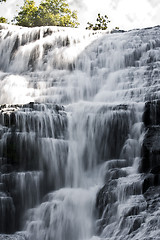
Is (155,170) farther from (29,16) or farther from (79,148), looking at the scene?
(29,16)

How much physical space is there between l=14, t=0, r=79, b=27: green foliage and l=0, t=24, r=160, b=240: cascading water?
17.1 meters

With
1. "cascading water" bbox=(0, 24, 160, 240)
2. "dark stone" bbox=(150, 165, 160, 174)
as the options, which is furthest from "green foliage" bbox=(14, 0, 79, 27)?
"dark stone" bbox=(150, 165, 160, 174)

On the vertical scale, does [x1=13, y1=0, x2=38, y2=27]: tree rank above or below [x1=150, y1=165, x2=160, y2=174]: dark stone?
above

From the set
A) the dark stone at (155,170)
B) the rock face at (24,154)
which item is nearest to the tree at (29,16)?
the rock face at (24,154)

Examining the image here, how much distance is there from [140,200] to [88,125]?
467 centimetres

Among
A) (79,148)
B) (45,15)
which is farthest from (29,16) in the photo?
(79,148)

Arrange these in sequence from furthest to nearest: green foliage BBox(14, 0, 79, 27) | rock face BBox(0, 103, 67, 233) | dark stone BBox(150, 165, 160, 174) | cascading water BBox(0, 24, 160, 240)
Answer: green foliage BBox(14, 0, 79, 27) < rock face BBox(0, 103, 67, 233) < dark stone BBox(150, 165, 160, 174) < cascading water BBox(0, 24, 160, 240)

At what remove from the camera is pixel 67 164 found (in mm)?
15477

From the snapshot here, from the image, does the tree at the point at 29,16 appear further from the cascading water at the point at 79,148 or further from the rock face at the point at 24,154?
the rock face at the point at 24,154

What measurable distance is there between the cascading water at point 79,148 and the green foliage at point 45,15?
17.1 metres

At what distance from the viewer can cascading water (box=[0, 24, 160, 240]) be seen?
12.8m

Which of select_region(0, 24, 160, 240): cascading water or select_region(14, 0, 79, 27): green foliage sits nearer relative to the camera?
select_region(0, 24, 160, 240): cascading water

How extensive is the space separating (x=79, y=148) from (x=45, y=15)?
26.2m

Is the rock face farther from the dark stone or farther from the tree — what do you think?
the tree
